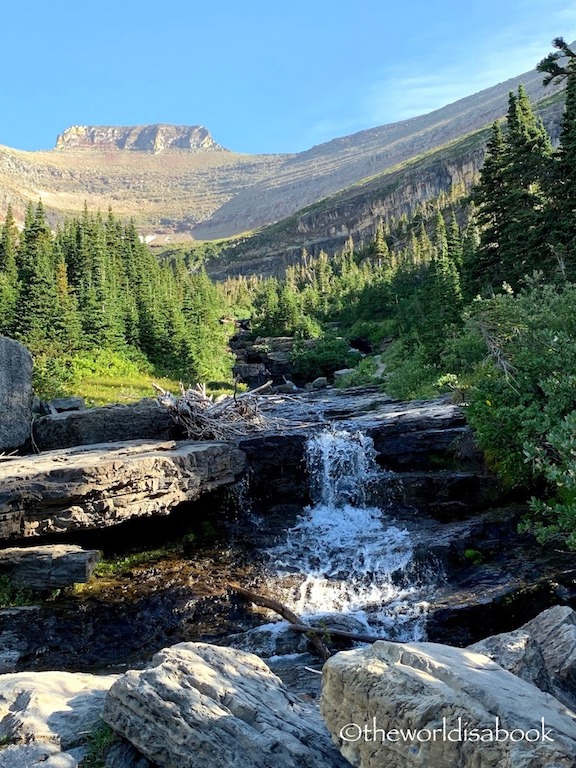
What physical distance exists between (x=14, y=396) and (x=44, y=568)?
6073 millimetres

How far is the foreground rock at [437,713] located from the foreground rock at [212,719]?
49 centimetres

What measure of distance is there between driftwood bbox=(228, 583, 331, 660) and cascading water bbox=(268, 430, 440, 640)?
624 millimetres

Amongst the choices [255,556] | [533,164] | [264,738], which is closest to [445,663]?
[264,738]

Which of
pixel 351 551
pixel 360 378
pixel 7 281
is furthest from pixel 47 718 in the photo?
pixel 7 281

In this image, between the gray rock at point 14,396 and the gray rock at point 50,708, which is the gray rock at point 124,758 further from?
the gray rock at point 14,396

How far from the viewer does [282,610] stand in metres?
11.5

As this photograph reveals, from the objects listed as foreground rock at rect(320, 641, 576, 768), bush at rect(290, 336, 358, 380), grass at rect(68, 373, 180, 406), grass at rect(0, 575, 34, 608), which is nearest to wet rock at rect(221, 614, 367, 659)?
grass at rect(0, 575, 34, 608)

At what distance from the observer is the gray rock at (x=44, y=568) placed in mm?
12617

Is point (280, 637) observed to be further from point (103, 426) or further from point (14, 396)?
point (14, 396)

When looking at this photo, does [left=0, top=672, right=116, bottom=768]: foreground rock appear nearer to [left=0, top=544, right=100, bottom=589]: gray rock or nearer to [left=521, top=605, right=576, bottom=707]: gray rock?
[left=0, top=544, right=100, bottom=589]: gray rock

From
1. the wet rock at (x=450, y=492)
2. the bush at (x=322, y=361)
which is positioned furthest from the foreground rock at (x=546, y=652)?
the bush at (x=322, y=361)

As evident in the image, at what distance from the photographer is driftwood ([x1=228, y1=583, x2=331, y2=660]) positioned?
10.2 metres

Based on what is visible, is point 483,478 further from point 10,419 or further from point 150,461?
point 10,419

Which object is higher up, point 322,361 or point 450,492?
point 322,361
